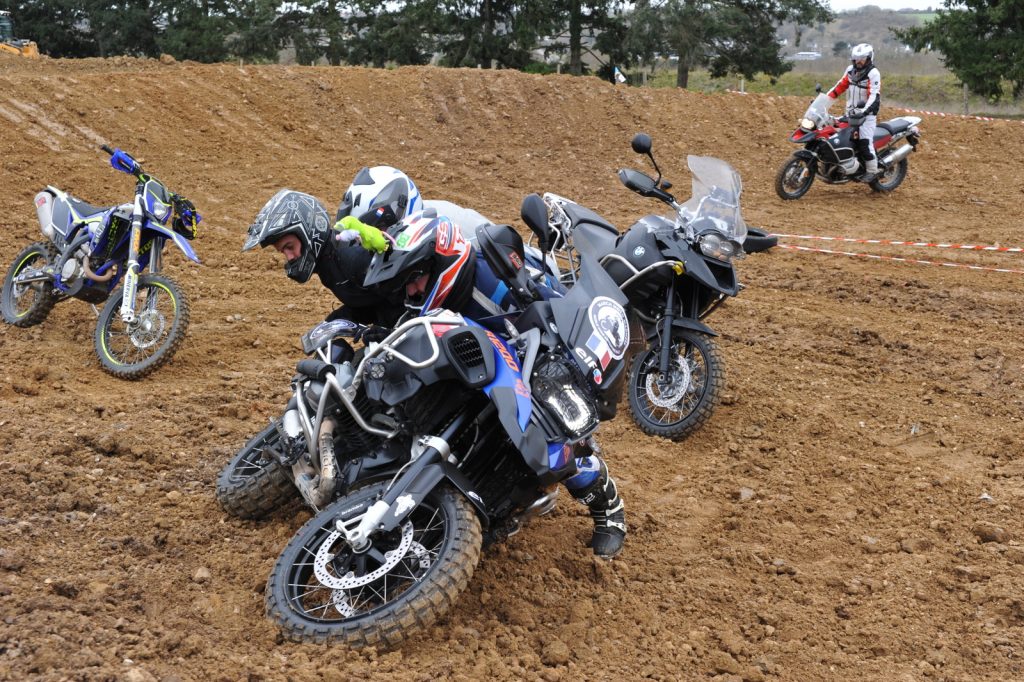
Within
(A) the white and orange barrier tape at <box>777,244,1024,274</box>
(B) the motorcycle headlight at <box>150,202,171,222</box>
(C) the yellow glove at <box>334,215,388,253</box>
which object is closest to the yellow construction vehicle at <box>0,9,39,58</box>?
(B) the motorcycle headlight at <box>150,202,171,222</box>

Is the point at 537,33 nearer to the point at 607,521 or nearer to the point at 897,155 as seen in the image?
the point at 897,155

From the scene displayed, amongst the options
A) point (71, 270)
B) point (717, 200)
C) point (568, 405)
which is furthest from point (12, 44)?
point (568, 405)

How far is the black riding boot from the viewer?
4.86 m

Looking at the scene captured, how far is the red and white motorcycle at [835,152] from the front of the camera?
14258mm

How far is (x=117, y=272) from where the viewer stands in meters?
7.86

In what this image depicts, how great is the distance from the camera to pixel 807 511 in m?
5.62

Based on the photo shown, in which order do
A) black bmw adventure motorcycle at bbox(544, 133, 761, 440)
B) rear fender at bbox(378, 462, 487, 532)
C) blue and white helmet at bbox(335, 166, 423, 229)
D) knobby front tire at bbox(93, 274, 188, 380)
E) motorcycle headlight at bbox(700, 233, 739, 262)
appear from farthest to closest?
knobby front tire at bbox(93, 274, 188, 380), motorcycle headlight at bbox(700, 233, 739, 262), black bmw adventure motorcycle at bbox(544, 133, 761, 440), blue and white helmet at bbox(335, 166, 423, 229), rear fender at bbox(378, 462, 487, 532)

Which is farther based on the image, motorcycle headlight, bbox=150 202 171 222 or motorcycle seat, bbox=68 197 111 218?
motorcycle seat, bbox=68 197 111 218

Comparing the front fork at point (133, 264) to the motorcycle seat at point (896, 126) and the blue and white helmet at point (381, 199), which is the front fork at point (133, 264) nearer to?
the blue and white helmet at point (381, 199)

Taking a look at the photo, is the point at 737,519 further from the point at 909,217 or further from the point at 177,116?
the point at 177,116

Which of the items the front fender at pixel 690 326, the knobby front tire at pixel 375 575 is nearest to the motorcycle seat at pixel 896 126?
the front fender at pixel 690 326

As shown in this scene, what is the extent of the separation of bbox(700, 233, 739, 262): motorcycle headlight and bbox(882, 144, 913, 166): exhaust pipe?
904cm

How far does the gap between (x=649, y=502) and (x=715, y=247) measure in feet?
6.41

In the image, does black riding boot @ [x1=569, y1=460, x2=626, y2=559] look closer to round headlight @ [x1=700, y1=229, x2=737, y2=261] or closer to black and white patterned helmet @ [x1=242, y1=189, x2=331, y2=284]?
black and white patterned helmet @ [x1=242, y1=189, x2=331, y2=284]
